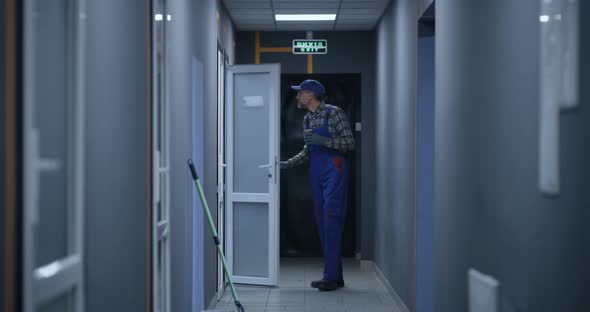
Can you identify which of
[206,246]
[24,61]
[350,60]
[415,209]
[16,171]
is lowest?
[206,246]

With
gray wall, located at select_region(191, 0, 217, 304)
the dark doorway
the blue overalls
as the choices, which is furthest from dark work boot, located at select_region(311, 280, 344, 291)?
the dark doorway

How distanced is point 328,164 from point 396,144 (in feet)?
2.03

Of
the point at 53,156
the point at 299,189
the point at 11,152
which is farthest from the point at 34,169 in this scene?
the point at 299,189

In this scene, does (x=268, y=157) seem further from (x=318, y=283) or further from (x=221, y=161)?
(x=318, y=283)

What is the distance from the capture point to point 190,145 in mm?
3965

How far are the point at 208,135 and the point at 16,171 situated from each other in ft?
11.1

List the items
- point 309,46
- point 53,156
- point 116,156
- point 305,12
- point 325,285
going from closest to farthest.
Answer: point 53,156
point 116,156
point 325,285
point 305,12
point 309,46

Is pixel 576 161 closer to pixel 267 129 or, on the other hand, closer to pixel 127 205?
pixel 127 205

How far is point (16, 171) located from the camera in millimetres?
1388

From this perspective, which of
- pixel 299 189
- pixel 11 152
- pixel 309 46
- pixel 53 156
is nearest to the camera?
pixel 11 152

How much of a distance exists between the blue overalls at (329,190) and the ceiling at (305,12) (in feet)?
3.28

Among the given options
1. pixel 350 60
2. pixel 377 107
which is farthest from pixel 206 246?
pixel 350 60

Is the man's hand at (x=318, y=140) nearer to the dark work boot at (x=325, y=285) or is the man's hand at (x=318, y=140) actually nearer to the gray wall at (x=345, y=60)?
the dark work boot at (x=325, y=285)

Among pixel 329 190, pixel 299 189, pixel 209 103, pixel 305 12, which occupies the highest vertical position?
pixel 305 12
